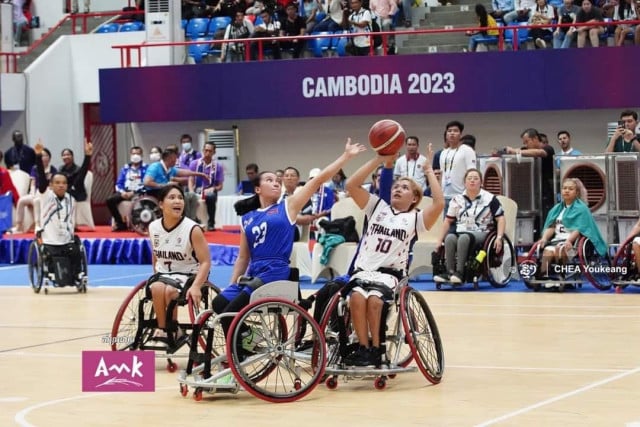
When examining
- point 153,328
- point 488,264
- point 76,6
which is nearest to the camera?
point 153,328

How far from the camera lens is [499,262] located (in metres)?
14.1

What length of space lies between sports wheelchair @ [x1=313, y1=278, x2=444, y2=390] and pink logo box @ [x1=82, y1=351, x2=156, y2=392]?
1.11 meters

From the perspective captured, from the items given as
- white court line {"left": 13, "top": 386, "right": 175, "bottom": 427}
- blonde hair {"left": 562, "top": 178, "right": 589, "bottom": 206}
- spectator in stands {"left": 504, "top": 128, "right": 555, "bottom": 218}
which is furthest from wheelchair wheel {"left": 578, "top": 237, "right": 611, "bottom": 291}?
white court line {"left": 13, "top": 386, "right": 175, "bottom": 427}

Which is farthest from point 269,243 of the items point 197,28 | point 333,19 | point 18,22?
point 18,22

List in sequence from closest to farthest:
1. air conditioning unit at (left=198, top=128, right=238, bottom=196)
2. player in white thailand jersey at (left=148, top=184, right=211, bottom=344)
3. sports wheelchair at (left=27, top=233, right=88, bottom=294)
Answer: player in white thailand jersey at (left=148, top=184, right=211, bottom=344) → sports wheelchair at (left=27, top=233, right=88, bottom=294) → air conditioning unit at (left=198, top=128, right=238, bottom=196)

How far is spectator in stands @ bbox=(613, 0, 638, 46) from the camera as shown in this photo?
1883 cm

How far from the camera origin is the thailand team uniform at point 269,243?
25.2ft

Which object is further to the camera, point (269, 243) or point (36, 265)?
point (36, 265)

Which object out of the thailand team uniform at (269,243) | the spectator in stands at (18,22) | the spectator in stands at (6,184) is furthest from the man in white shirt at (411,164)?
the spectator in stands at (18,22)

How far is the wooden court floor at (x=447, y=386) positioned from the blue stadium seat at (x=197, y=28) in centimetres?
1182

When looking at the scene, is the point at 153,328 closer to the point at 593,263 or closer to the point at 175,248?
the point at 175,248

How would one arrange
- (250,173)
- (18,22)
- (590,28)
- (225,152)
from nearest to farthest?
(590,28), (250,173), (225,152), (18,22)

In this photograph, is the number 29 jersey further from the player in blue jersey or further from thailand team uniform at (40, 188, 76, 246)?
thailand team uniform at (40, 188, 76, 246)

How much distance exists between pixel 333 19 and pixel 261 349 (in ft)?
48.2
